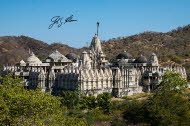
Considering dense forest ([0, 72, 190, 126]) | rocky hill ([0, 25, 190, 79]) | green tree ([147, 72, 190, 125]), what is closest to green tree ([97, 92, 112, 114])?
dense forest ([0, 72, 190, 126])

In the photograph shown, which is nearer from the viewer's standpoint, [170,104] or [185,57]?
[170,104]

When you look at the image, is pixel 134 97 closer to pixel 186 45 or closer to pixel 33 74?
pixel 33 74

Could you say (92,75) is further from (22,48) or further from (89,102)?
(22,48)

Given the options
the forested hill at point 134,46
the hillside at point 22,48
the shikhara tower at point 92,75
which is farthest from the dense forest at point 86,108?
the hillside at point 22,48

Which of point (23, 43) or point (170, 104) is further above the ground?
point (23, 43)

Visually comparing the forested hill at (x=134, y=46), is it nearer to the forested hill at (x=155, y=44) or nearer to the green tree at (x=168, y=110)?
the forested hill at (x=155, y=44)

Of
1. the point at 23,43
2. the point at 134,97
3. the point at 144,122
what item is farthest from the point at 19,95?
the point at 23,43
